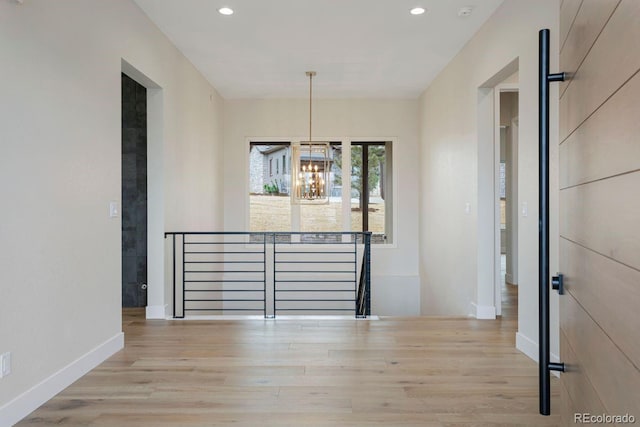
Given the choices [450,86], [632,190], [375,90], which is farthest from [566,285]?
[375,90]

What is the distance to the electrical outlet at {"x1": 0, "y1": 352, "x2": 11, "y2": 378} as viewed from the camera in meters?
2.15

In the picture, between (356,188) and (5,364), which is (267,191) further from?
(5,364)

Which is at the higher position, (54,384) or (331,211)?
(331,211)

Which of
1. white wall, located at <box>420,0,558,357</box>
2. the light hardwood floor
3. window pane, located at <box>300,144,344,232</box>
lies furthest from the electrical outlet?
window pane, located at <box>300,144,344,232</box>

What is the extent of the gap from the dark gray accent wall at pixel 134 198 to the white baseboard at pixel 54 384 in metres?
1.74

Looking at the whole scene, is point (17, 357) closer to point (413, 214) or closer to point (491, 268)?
point (491, 268)

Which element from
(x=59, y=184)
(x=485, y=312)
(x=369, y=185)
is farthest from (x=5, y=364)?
(x=369, y=185)

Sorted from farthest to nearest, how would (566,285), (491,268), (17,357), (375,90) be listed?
(375,90) < (491,268) < (17,357) < (566,285)

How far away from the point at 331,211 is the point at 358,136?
126 cm

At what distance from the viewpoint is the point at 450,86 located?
17.0 feet

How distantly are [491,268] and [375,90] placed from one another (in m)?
3.22

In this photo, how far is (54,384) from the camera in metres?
2.56

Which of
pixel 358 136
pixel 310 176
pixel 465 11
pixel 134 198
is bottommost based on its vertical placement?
pixel 134 198

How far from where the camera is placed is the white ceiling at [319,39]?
372cm
